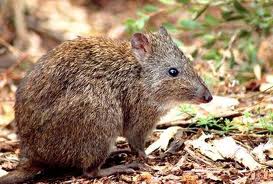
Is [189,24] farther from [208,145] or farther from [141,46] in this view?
[208,145]

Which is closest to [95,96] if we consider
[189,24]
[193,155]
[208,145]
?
[193,155]

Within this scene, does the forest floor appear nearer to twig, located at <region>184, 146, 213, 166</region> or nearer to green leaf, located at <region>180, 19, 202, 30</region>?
twig, located at <region>184, 146, 213, 166</region>

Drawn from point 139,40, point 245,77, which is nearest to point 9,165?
point 139,40

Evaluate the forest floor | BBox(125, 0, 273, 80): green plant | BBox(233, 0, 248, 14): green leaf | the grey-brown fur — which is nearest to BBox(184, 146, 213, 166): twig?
the forest floor

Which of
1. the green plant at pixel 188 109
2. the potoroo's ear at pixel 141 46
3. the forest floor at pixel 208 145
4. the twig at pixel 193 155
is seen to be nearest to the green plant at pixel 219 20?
the forest floor at pixel 208 145

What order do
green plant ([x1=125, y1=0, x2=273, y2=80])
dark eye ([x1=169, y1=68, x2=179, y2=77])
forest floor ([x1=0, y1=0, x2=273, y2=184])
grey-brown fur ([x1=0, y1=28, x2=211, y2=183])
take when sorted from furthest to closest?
green plant ([x1=125, y1=0, x2=273, y2=80]) → dark eye ([x1=169, y1=68, x2=179, y2=77]) → grey-brown fur ([x1=0, y1=28, x2=211, y2=183]) → forest floor ([x1=0, y1=0, x2=273, y2=184])

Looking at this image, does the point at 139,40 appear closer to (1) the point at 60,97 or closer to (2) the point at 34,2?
(1) the point at 60,97

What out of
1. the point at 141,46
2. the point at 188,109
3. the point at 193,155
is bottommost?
the point at 193,155

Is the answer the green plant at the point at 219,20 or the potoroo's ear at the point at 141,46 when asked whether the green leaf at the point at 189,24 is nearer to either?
the green plant at the point at 219,20

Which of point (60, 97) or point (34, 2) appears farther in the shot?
point (34, 2)
